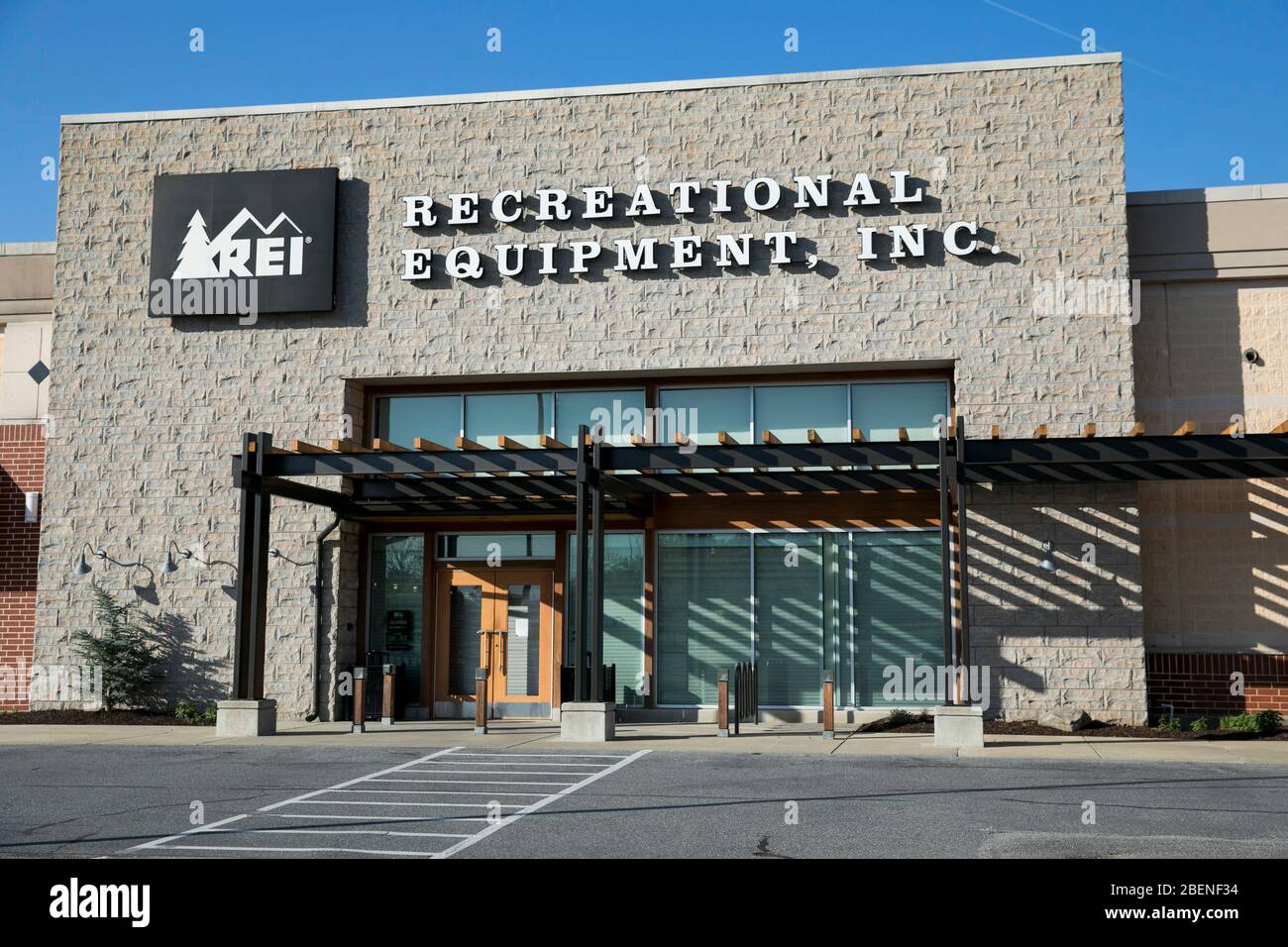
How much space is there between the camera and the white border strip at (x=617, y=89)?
1956cm

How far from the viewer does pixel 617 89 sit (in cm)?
2062

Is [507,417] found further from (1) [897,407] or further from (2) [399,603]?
(1) [897,407]

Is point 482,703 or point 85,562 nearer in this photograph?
point 482,703

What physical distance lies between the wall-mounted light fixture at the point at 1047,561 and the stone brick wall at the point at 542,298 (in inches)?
16.9

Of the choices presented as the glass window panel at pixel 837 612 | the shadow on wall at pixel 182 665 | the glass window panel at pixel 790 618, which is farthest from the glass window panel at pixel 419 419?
the glass window panel at pixel 837 612

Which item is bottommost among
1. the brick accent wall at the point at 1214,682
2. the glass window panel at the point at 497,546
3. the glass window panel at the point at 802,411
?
the brick accent wall at the point at 1214,682

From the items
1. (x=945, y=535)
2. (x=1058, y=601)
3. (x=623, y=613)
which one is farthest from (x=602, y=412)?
(x=1058, y=601)

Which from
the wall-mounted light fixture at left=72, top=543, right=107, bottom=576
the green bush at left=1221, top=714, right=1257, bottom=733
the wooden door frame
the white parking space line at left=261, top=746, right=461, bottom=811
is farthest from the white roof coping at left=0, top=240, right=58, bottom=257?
the green bush at left=1221, top=714, right=1257, bottom=733

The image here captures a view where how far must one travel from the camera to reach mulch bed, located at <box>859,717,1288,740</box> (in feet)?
56.7

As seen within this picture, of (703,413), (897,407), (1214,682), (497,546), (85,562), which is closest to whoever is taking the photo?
(1214,682)

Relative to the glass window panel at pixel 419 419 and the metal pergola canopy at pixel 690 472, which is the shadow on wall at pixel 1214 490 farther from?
the glass window panel at pixel 419 419

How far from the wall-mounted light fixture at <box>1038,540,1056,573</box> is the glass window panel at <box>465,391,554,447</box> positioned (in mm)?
8031

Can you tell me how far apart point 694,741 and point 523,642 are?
500 centimetres

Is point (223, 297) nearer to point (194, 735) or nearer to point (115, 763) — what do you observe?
point (194, 735)
